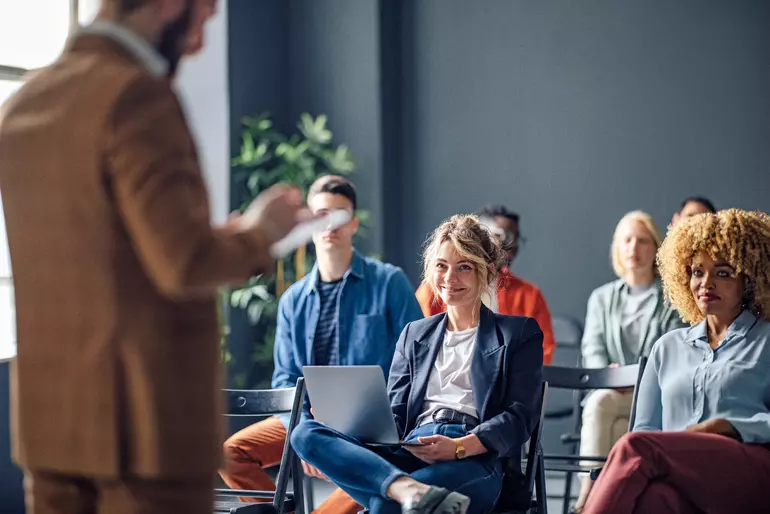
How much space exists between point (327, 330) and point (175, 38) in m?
2.67

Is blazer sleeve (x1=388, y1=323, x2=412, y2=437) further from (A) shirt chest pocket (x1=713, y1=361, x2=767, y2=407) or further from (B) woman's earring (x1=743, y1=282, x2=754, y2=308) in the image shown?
(B) woman's earring (x1=743, y1=282, x2=754, y2=308)

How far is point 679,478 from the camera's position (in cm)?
294

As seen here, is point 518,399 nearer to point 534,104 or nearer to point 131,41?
point 131,41

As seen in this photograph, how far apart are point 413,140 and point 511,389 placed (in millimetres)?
3553

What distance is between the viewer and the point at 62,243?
5.01ft

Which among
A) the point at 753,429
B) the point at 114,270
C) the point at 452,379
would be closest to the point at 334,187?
the point at 452,379

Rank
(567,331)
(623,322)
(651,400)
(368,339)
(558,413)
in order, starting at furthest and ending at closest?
(567,331)
(558,413)
(623,322)
(368,339)
(651,400)

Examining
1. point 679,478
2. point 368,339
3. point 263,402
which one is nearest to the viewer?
point 679,478

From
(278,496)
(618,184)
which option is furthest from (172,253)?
(618,184)

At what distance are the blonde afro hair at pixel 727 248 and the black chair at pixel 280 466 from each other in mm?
1264

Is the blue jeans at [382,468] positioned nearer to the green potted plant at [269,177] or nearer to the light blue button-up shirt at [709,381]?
the light blue button-up shirt at [709,381]

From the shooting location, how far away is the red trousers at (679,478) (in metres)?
2.91

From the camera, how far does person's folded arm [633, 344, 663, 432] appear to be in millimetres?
3326

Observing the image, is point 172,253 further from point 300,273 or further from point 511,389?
point 300,273
